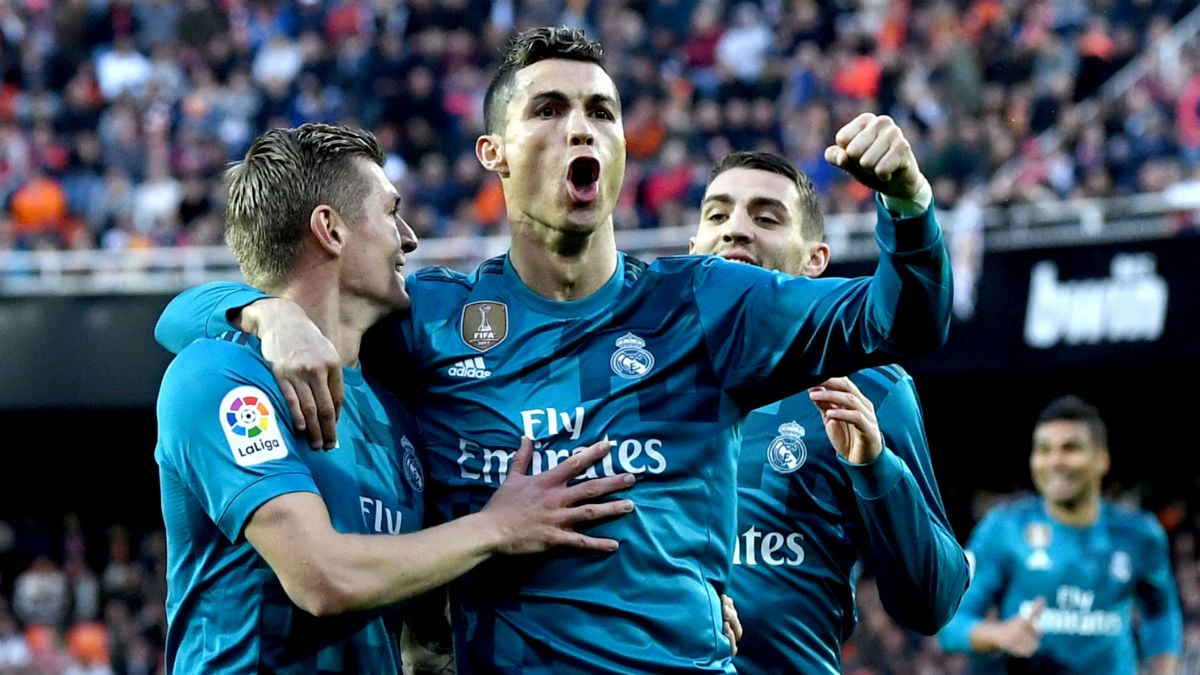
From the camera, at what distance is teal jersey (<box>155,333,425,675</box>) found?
385 cm

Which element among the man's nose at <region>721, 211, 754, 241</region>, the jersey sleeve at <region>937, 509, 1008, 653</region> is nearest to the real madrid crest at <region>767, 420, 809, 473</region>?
the man's nose at <region>721, 211, 754, 241</region>

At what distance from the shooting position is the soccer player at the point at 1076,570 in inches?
336

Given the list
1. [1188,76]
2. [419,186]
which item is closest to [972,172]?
[1188,76]

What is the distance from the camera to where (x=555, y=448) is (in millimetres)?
4129

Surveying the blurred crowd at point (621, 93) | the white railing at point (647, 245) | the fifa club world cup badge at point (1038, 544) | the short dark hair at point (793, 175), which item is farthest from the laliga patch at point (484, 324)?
the blurred crowd at point (621, 93)

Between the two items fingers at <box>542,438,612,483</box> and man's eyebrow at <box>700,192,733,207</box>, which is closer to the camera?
fingers at <box>542,438,612,483</box>

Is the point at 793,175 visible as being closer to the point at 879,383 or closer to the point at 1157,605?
the point at 879,383

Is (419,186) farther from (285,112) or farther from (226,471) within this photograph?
(226,471)

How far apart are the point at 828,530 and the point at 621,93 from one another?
11.7 metres

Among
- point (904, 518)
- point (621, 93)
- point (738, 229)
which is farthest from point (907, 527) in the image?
point (621, 93)

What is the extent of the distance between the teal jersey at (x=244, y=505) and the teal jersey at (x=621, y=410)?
0.23 metres

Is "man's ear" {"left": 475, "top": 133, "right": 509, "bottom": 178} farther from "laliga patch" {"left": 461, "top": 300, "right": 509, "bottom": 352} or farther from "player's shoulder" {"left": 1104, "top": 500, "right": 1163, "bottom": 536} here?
"player's shoulder" {"left": 1104, "top": 500, "right": 1163, "bottom": 536}

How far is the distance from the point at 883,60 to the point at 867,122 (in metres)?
12.8

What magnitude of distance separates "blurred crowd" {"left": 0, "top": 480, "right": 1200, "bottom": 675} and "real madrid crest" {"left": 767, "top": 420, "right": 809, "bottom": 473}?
8824 mm
